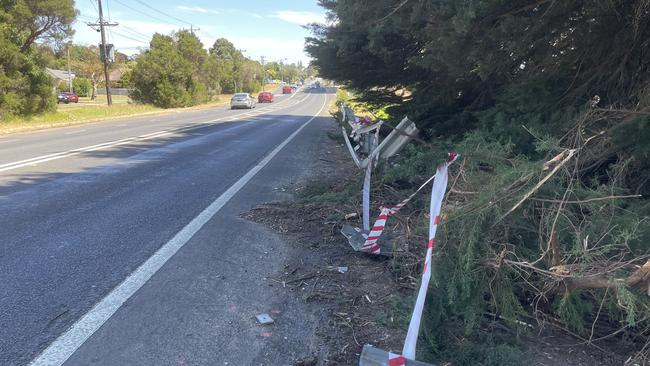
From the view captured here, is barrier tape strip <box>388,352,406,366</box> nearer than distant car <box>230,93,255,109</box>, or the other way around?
barrier tape strip <box>388,352,406,366</box>

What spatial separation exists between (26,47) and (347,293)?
93.7 ft

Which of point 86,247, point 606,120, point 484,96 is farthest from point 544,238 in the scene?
point 484,96

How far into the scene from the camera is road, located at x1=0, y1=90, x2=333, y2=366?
3.38 metres

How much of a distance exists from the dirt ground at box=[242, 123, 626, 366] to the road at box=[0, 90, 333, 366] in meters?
0.23

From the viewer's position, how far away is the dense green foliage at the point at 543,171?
3.30 m

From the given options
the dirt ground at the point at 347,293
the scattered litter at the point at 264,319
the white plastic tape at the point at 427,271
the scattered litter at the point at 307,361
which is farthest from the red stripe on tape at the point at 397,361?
the scattered litter at the point at 264,319

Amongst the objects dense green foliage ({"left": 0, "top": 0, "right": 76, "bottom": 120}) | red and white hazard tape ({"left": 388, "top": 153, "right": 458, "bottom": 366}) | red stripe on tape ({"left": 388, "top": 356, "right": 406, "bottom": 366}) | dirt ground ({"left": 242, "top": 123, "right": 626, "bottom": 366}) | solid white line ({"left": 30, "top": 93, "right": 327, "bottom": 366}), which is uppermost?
dense green foliage ({"left": 0, "top": 0, "right": 76, "bottom": 120})

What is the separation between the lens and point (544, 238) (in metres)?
3.50

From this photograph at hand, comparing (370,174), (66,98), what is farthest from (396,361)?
(66,98)

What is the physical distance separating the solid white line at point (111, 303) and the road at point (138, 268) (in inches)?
0.4

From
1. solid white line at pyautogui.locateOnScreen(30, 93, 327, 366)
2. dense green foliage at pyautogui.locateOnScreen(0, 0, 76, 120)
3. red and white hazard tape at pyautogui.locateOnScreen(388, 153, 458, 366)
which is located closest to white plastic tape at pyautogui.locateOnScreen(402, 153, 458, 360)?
red and white hazard tape at pyautogui.locateOnScreen(388, 153, 458, 366)

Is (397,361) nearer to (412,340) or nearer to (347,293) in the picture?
(412,340)

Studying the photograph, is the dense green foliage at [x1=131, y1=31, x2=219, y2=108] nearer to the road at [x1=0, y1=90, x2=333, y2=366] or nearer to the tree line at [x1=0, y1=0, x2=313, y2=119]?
the tree line at [x1=0, y1=0, x2=313, y2=119]

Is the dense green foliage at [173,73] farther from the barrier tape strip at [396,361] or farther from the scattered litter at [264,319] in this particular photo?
the barrier tape strip at [396,361]
